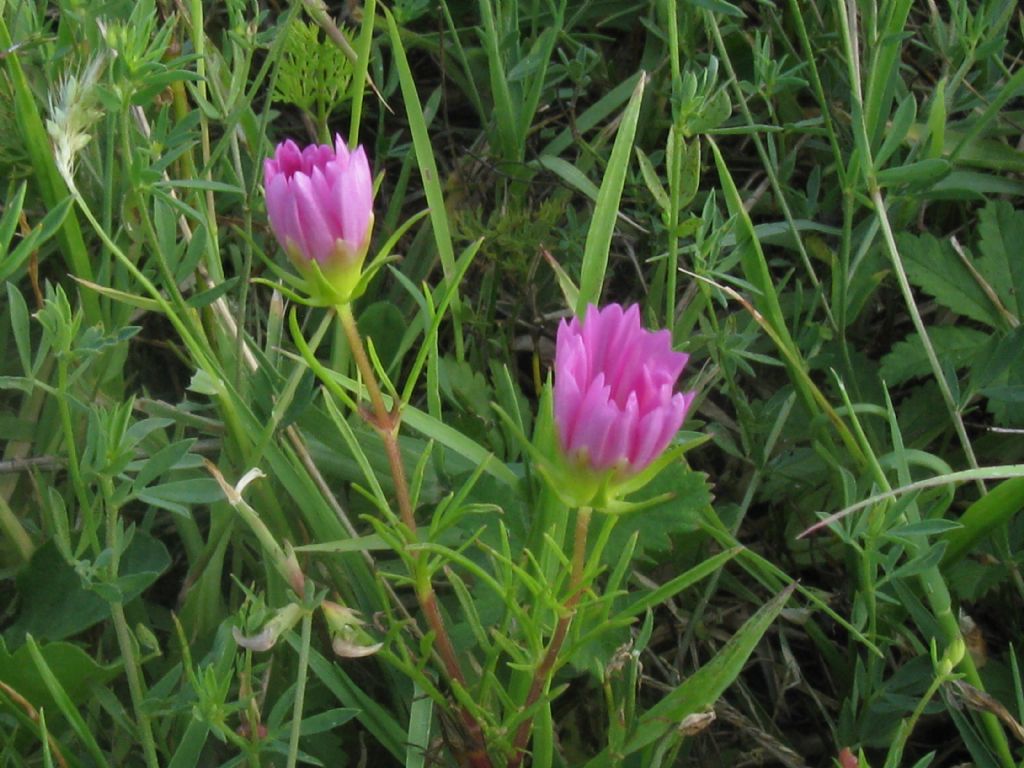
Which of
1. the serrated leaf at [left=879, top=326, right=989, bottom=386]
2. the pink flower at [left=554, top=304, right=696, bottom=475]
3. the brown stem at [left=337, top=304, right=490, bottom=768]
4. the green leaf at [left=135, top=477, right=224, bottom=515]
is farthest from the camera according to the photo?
the serrated leaf at [left=879, top=326, right=989, bottom=386]

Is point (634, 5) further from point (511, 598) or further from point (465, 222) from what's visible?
point (511, 598)

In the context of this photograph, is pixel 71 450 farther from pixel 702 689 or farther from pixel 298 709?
pixel 702 689

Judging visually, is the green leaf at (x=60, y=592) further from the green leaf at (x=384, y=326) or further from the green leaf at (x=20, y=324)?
the green leaf at (x=384, y=326)

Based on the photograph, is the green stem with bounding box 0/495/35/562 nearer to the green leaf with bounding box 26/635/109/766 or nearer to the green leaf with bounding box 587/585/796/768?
the green leaf with bounding box 26/635/109/766

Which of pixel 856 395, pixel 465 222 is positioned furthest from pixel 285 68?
pixel 856 395

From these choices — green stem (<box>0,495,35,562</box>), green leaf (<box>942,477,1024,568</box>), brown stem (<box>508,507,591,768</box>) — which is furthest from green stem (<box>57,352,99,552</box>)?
green leaf (<box>942,477,1024,568</box>)

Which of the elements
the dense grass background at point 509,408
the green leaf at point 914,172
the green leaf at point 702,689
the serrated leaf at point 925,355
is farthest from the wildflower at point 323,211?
the serrated leaf at point 925,355
